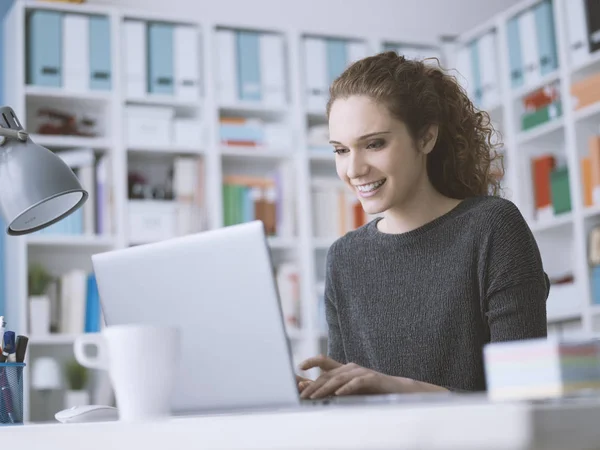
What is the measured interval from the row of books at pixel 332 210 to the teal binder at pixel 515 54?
89 centimetres

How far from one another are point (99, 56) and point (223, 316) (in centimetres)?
289

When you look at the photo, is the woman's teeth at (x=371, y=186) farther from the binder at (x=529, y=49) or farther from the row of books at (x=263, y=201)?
the binder at (x=529, y=49)

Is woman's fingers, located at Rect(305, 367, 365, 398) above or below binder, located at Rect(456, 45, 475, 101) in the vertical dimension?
below

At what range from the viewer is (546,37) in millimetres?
3801

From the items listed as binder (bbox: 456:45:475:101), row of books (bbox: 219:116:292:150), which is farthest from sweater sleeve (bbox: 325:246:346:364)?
binder (bbox: 456:45:475:101)

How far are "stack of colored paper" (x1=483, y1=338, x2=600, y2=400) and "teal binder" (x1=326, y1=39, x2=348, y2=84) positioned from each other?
3.41m

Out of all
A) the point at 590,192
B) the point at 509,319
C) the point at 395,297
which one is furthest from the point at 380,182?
the point at 590,192

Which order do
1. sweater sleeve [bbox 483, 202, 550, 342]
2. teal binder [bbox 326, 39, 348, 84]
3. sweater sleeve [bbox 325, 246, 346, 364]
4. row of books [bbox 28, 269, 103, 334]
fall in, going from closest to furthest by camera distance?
sweater sleeve [bbox 483, 202, 550, 342] → sweater sleeve [bbox 325, 246, 346, 364] → row of books [bbox 28, 269, 103, 334] → teal binder [bbox 326, 39, 348, 84]

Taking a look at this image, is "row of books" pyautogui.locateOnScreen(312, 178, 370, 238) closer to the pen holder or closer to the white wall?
the white wall

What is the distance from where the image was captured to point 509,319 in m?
1.56

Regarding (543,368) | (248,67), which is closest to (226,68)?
(248,67)

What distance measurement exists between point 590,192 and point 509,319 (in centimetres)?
216

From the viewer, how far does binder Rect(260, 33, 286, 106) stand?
3.95 m

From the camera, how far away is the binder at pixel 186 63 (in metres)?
3.80
